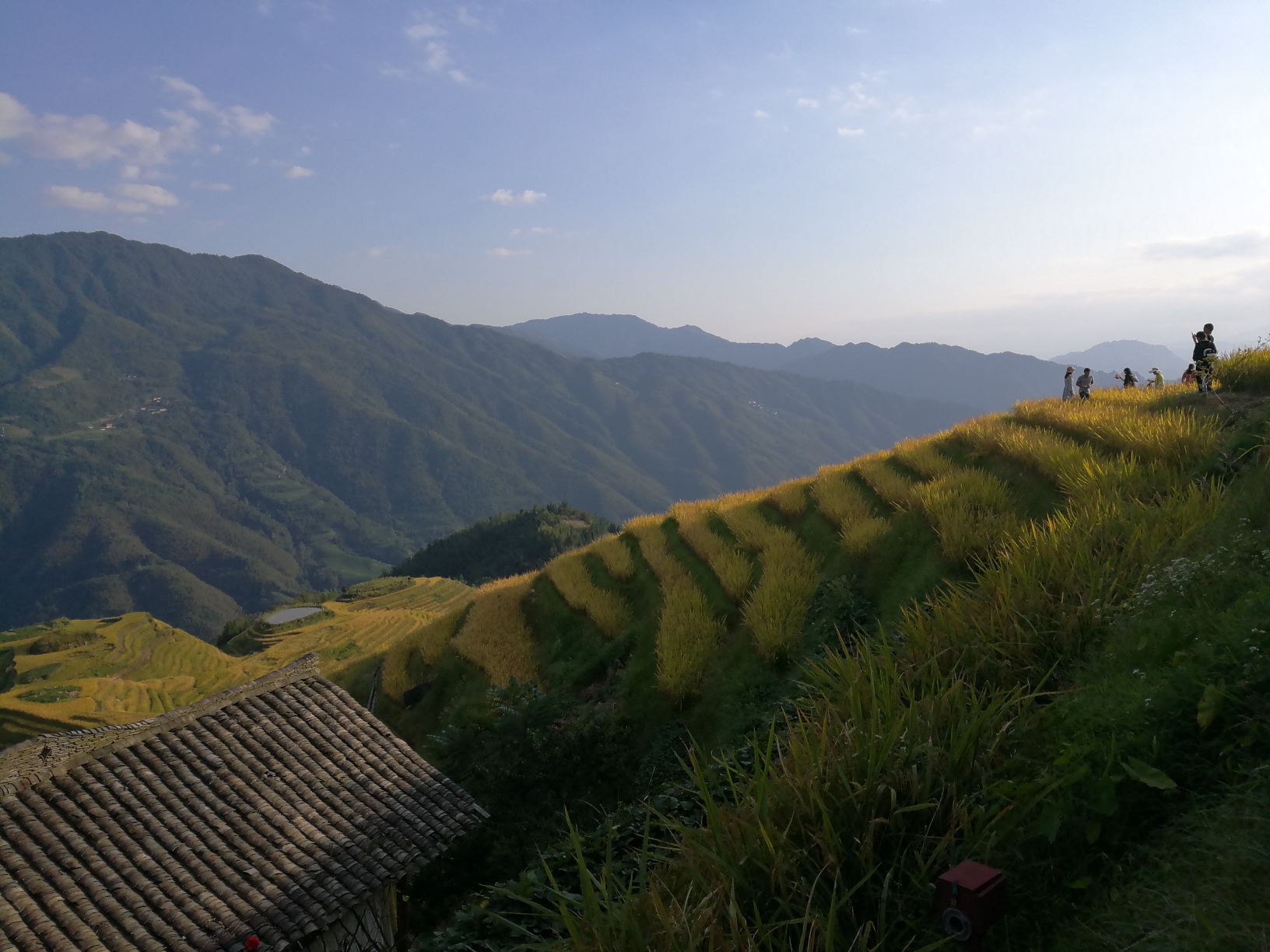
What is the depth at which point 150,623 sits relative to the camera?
3317 inches

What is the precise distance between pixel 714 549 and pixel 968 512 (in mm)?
6147

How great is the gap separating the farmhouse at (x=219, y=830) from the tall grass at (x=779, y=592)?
519cm

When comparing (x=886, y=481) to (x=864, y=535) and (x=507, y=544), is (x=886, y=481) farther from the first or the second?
(x=507, y=544)

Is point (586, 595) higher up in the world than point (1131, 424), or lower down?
lower down

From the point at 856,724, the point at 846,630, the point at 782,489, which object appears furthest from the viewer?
the point at 782,489

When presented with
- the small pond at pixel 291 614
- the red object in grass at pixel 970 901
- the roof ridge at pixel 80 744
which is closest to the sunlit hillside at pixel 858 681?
the red object in grass at pixel 970 901

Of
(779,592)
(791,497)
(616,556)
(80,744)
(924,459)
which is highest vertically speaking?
(924,459)

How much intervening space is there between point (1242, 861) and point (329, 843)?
10.3m

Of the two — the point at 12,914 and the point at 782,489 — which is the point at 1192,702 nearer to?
the point at 12,914

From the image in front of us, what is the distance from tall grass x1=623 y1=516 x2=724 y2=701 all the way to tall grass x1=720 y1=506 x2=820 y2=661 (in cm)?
87

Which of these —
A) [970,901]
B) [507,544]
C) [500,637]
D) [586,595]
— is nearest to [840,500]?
[586,595]

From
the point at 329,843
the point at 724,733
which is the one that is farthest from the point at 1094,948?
the point at 329,843

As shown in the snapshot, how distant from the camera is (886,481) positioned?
15.2 m

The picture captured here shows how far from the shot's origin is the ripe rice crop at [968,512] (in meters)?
10.3
